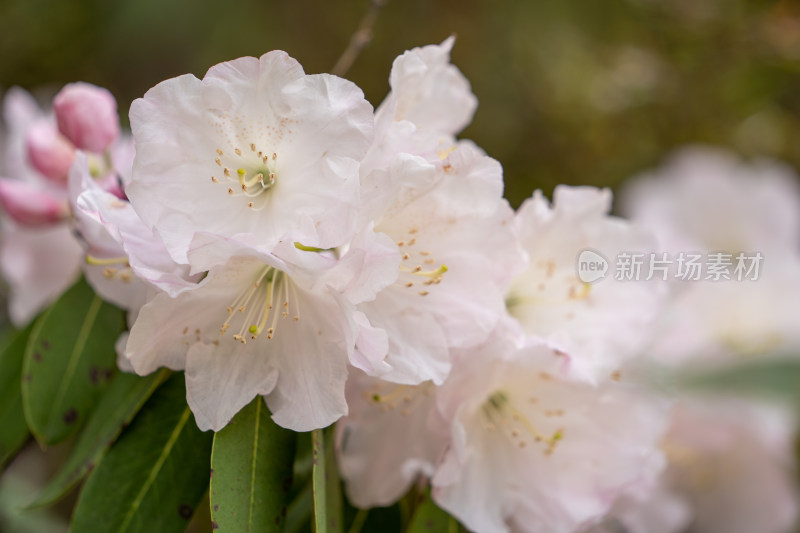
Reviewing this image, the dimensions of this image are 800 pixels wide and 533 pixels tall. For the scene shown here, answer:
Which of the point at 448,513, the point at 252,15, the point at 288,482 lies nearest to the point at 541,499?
the point at 448,513

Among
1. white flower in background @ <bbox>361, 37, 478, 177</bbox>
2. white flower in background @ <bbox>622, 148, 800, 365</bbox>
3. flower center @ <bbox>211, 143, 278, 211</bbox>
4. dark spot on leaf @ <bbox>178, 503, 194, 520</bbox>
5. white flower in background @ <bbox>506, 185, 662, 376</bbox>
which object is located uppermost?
white flower in background @ <bbox>361, 37, 478, 177</bbox>

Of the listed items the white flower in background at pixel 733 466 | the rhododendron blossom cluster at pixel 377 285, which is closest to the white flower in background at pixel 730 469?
the white flower in background at pixel 733 466

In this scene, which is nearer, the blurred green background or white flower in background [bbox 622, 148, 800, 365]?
white flower in background [bbox 622, 148, 800, 365]

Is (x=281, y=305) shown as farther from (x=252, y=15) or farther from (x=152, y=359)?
(x=252, y=15)

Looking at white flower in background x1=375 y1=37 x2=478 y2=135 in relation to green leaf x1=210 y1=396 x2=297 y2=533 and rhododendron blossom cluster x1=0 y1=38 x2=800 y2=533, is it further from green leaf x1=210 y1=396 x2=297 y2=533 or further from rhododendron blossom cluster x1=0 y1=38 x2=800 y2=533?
green leaf x1=210 y1=396 x2=297 y2=533

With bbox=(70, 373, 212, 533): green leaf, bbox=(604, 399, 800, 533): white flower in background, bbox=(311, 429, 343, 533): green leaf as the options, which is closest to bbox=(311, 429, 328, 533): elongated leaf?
bbox=(311, 429, 343, 533): green leaf

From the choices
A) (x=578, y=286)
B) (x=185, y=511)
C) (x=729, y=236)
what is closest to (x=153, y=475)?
(x=185, y=511)

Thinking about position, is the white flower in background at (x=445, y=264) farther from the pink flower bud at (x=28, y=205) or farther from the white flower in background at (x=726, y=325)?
the pink flower bud at (x=28, y=205)
